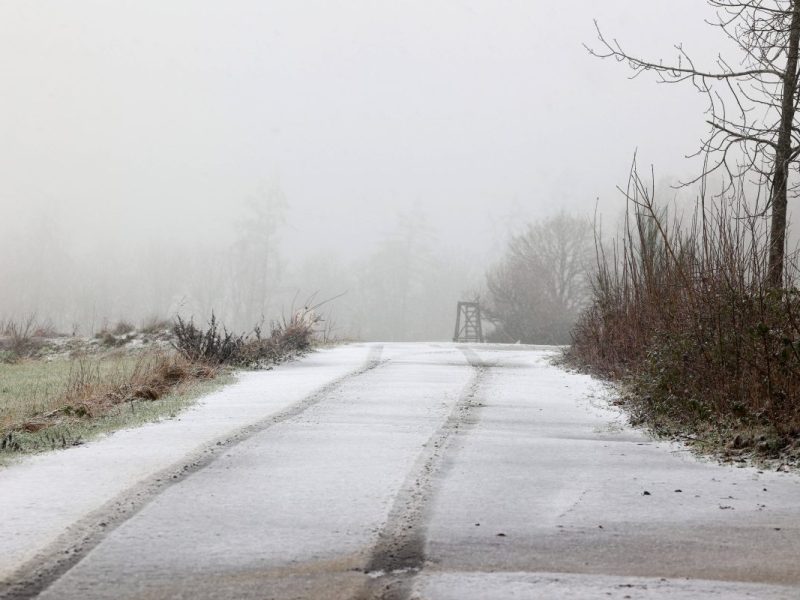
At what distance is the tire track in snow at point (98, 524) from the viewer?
9.68 feet

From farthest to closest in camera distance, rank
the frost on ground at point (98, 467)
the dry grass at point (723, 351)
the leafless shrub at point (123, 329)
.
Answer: the leafless shrub at point (123, 329) → the dry grass at point (723, 351) → the frost on ground at point (98, 467)

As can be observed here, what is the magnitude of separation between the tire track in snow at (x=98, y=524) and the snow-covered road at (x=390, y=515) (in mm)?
12

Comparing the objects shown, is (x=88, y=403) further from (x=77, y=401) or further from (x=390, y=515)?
(x=390, y=515)

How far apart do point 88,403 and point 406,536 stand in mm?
5285

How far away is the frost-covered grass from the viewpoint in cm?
634

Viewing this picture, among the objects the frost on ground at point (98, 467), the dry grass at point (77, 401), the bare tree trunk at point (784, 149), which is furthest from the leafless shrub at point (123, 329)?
the bare tree trunk at point (784, 149)

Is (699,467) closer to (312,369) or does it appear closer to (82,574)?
(82,574)

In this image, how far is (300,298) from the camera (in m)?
74.9

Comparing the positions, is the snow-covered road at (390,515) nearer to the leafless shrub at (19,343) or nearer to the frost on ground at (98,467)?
the frost on ground at (98,467)

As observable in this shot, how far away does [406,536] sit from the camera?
3.48 m

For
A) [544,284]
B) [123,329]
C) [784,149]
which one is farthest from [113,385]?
[544,284]

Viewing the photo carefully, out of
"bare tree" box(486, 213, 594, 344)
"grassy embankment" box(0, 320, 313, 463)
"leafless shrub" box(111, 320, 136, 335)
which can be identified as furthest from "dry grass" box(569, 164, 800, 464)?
"bare tree" box(486, 213, 594, 344)

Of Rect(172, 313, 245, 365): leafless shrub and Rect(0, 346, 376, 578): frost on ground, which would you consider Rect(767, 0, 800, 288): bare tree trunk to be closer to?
Rect(0, 346, 376, 578): frost on ground

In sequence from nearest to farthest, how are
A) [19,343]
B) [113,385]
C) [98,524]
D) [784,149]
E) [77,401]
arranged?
[98,524] < [77,401] < [784,149] < [113,385] < [19,343]
